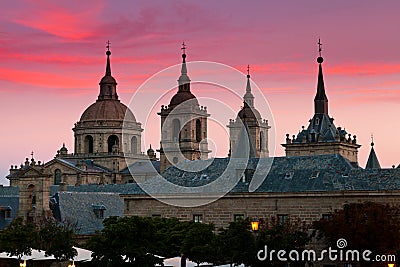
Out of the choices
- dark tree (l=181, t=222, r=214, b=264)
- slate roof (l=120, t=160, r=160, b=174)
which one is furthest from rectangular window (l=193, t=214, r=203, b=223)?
slate roof (l=120, t=160, r=160, b=174)

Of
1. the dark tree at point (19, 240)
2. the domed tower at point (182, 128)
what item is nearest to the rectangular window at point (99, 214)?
the dark tree at point (19, 240)

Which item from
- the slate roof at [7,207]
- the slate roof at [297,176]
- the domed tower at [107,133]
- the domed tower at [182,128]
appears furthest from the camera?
the domed tower at [107,133]

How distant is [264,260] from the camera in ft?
159

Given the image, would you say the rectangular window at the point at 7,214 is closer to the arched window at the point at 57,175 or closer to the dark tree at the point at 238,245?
the dark tree at the point at 238,245

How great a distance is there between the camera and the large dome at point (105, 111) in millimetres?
131250

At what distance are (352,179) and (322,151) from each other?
42.8 metres

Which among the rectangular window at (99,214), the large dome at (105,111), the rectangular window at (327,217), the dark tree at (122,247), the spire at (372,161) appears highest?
the large dome at (105,111)

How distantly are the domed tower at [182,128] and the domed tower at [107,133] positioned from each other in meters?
13.3

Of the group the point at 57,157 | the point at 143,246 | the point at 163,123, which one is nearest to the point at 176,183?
the point at 143,246

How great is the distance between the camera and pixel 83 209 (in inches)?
3063

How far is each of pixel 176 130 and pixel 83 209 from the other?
1487 inches

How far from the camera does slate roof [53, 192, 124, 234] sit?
7581 cm

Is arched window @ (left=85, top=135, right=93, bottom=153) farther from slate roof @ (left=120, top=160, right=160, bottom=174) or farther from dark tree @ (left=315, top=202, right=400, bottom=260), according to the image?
dark tree @ (left=315, top=202, right=400, bottom=260)

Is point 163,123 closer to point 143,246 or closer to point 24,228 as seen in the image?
point 24,228
